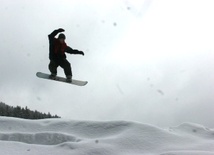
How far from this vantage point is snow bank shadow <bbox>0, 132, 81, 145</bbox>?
7.45 meters

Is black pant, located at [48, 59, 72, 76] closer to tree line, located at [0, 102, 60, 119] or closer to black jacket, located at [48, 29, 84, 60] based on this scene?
black jacket, located at [48, 29, 84, 60]

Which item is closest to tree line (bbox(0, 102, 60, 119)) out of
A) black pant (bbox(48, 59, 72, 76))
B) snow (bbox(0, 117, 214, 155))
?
black pant (bbox(48, 59, 72, 76))

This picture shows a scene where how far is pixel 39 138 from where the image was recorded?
297 inches

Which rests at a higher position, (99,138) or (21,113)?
(21,113)

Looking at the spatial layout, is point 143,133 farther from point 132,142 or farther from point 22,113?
point 22,113

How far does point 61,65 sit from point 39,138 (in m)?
3.03

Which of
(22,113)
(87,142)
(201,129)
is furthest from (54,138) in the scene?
(22,113)

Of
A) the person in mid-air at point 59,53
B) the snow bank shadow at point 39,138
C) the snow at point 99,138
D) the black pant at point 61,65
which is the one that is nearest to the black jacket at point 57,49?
the person in mid-air at point 59,53

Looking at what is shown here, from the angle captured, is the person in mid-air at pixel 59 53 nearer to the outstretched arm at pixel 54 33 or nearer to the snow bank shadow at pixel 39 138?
the outstretched arm at pixel 54 33

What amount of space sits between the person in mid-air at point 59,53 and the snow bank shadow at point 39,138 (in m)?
2.73

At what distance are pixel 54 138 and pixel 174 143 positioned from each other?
6.83 ft

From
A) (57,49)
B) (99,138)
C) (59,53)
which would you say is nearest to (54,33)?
(57,49)

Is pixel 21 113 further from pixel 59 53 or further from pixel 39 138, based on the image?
pixel 39 138

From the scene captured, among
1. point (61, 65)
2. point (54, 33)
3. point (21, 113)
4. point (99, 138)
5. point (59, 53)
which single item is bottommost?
point (99, 138)
